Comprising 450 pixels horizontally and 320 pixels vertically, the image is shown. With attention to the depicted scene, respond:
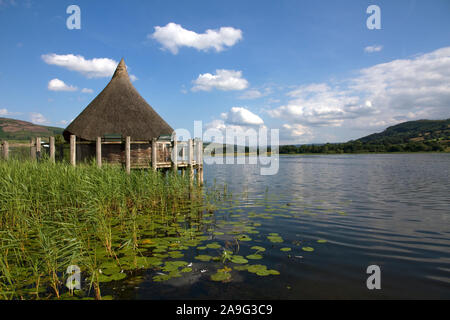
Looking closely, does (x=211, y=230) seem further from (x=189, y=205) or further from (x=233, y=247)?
(x=189, y=205)

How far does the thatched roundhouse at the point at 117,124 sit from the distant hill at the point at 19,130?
102354mm

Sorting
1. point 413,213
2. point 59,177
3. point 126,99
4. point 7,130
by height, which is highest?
point 7,130

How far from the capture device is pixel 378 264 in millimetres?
5246

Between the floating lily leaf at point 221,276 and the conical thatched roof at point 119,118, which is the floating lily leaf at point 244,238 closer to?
the floating lily leaf at point 221,276

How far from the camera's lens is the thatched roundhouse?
15258mm

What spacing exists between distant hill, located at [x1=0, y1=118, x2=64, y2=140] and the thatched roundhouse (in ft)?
336

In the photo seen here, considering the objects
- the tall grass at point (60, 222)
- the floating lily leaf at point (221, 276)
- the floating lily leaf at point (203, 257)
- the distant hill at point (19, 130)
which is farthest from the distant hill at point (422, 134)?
the distant hill at point (19, 130)

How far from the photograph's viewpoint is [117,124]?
52.1 ft

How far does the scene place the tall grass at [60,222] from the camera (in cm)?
411

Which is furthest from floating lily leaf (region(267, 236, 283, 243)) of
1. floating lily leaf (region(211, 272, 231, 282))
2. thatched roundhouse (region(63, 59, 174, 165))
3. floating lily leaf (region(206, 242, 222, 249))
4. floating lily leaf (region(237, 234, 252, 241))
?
thatched roundhouse (region(63, 59, 174, 165))

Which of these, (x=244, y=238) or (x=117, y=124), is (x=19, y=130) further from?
(x=244, y=238)

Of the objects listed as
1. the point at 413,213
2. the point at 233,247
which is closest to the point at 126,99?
the point at 233,247

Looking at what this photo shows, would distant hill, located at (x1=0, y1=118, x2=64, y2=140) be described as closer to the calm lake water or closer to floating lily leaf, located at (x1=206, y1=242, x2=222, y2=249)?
the calm lake water
